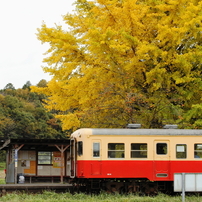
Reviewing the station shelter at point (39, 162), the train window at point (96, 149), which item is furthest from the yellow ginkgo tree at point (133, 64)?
the station shelter at point (39, 162)

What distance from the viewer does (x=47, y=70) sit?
25.1 m

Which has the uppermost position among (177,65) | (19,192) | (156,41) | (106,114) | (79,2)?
(79,2)

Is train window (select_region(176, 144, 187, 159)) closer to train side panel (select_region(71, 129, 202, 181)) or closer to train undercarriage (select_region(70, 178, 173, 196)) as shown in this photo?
train side panel (select_region(71, 129, 202, 181))

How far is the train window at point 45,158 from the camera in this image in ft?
93.0

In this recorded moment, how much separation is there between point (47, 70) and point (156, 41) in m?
6.12

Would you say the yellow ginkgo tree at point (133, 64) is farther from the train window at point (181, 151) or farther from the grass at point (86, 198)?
the grass at point (86, 198)

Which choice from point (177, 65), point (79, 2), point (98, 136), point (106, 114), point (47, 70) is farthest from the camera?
point (79, 2)

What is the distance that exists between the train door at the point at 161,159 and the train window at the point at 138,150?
1.54ft

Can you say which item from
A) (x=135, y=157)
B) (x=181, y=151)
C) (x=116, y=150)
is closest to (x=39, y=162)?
(x=116, y=150)

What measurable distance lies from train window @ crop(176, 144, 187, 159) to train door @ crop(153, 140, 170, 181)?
417 millimetres

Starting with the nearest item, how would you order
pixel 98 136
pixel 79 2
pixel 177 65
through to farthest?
pixel 98 136 → pixel 177 65 → pixel 79 2

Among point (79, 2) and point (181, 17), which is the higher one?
point (79, 2)

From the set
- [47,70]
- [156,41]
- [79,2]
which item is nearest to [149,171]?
[156,41]

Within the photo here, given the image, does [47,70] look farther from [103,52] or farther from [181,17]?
[181,17]
